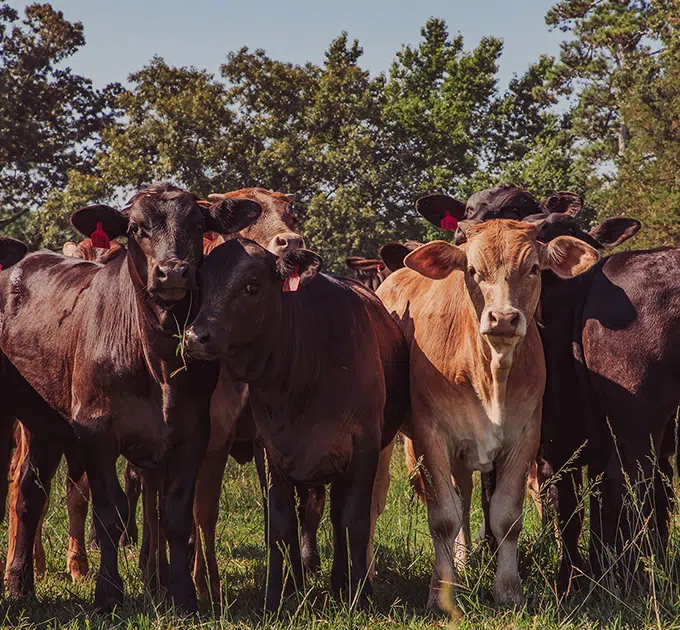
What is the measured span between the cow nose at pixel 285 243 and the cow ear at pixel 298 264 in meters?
0.70

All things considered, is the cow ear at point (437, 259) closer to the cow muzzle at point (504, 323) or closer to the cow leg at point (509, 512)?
the cow muzzle at point (504, 323)

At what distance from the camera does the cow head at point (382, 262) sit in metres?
7.36

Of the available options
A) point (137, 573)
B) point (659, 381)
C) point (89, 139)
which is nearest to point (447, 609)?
point (659, 381)

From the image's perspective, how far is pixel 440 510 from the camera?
5.61 metres

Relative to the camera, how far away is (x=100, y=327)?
5535mm

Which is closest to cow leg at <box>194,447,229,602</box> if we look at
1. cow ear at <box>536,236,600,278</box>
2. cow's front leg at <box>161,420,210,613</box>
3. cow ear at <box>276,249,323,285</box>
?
cow's front leg at <box>161,420,210,613</box>

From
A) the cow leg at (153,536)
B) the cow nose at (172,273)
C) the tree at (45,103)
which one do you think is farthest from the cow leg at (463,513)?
the tree at (45,103)

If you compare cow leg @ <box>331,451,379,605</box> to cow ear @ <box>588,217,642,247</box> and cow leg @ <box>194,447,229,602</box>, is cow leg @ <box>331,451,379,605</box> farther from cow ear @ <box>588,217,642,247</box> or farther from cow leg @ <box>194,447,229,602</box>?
cow ear @ <box>588,217,642,247</box>

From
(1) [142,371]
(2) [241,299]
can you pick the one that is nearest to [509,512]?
(2) [241,299]

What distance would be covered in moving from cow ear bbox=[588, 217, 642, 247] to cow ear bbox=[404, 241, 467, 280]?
1.53m

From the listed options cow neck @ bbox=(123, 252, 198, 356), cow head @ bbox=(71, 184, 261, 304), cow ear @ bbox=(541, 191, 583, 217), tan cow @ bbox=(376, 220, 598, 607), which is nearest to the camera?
cow head @ bbox=(71, 184, 261, 304)

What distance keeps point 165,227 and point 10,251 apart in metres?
1.72

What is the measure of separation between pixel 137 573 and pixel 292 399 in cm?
194

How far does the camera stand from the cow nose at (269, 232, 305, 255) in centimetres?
600
